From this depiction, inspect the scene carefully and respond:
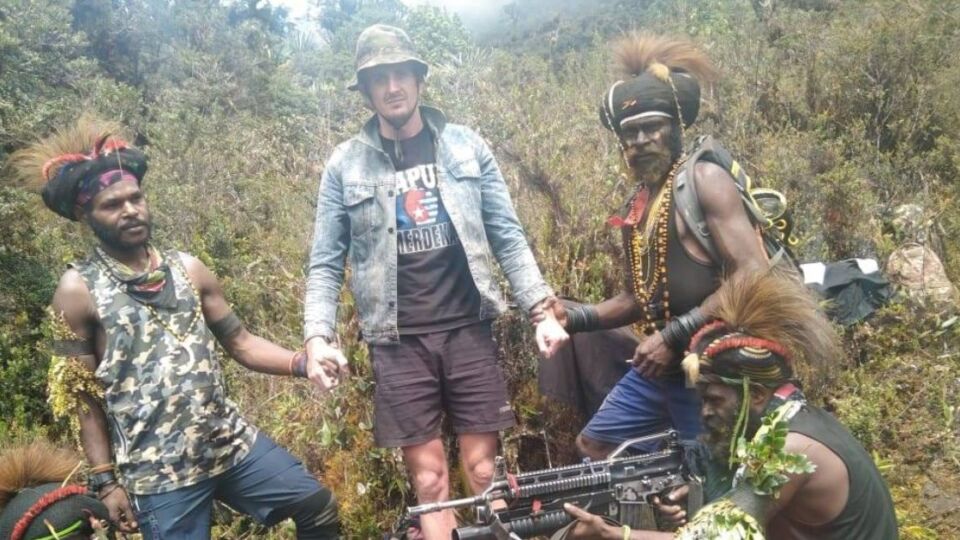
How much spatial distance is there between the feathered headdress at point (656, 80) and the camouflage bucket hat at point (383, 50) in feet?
2.76

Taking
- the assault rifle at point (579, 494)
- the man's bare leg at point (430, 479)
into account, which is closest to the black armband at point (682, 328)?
the assault rifle at point (579, 494)

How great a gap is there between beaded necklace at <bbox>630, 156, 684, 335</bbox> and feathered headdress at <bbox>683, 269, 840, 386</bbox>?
1.92ft

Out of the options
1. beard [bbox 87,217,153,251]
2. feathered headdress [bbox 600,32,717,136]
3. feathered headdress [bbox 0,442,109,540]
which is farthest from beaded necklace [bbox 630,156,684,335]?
feathered headdress [bbox 0,442,109,540]

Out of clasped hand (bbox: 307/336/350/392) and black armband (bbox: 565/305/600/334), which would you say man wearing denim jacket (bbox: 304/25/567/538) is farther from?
black armband (bbox: 565/305/600/334)

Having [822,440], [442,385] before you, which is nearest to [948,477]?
[822,440]

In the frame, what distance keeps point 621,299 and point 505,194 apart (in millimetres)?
734

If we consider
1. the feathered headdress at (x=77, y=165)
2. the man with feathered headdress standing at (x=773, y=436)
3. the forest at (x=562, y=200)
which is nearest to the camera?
the man with feathered headdress standing at (x=773, y=436)

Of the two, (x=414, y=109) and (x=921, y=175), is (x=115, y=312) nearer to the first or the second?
(x=414, y=109)

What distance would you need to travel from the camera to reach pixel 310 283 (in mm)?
3127

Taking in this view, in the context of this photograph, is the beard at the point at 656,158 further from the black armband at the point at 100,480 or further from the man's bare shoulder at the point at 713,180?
the black armband at the point at 100,480

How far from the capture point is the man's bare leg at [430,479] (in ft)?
10.3

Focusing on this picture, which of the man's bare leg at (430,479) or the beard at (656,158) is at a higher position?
the beard at (656,158)

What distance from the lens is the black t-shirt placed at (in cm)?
311

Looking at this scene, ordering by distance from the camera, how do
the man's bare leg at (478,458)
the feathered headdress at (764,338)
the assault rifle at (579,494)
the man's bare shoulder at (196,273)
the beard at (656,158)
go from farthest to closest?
the man's bare leg at (478,458) → the beard at (656,158) → the man's bare shoulder at (196,273) → the assault rifle at (579,494) → the feathered headdress at (764,338)
